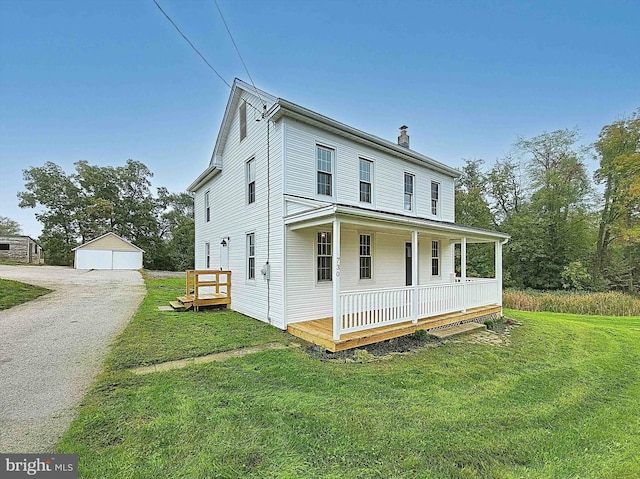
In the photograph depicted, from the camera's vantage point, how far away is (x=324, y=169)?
8.52m

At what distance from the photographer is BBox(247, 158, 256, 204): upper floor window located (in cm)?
918

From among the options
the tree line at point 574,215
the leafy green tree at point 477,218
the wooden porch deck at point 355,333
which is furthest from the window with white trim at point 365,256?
the leafy green tree at point 477,218

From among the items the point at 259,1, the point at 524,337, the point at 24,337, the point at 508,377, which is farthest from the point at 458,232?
the point at 24,337

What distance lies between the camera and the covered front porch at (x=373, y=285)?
6281 mm

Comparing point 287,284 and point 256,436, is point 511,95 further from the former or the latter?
point 256,436

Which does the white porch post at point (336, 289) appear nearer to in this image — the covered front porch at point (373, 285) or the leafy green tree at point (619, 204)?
the covered front porch at point (373, 285)

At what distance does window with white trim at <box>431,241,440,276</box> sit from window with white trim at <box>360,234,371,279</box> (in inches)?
149

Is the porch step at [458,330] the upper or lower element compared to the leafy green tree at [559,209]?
lower

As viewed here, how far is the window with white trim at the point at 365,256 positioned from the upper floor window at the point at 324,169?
1842 millimetres

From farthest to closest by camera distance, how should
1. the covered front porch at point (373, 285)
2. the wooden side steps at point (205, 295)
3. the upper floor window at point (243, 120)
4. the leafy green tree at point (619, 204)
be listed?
1. the leafy green tree at point (619, 204)
2. the wooden side steps at point (205, 295)
3. the upper floor window at point (243, 120)
4. the covered front porch at point (373, 285)

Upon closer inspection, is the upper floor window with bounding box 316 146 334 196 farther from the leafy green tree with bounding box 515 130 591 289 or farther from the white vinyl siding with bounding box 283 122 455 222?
the leafy green tree with bounding box 515 130 591 289

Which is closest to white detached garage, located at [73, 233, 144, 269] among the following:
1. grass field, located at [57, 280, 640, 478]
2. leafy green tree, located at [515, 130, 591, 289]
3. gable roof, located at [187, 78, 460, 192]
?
gable roof, located at [187, 78, 460, 192]

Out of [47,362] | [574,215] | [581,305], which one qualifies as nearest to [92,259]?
[47,362]

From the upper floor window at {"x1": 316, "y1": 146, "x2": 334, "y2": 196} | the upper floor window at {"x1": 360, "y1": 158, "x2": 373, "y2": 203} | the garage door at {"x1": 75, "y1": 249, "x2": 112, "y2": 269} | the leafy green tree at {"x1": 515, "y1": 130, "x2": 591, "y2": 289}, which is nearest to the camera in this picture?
the upper floor window at {"x1": 316, "y1": 146, "x2": 334, "y2": 196}
